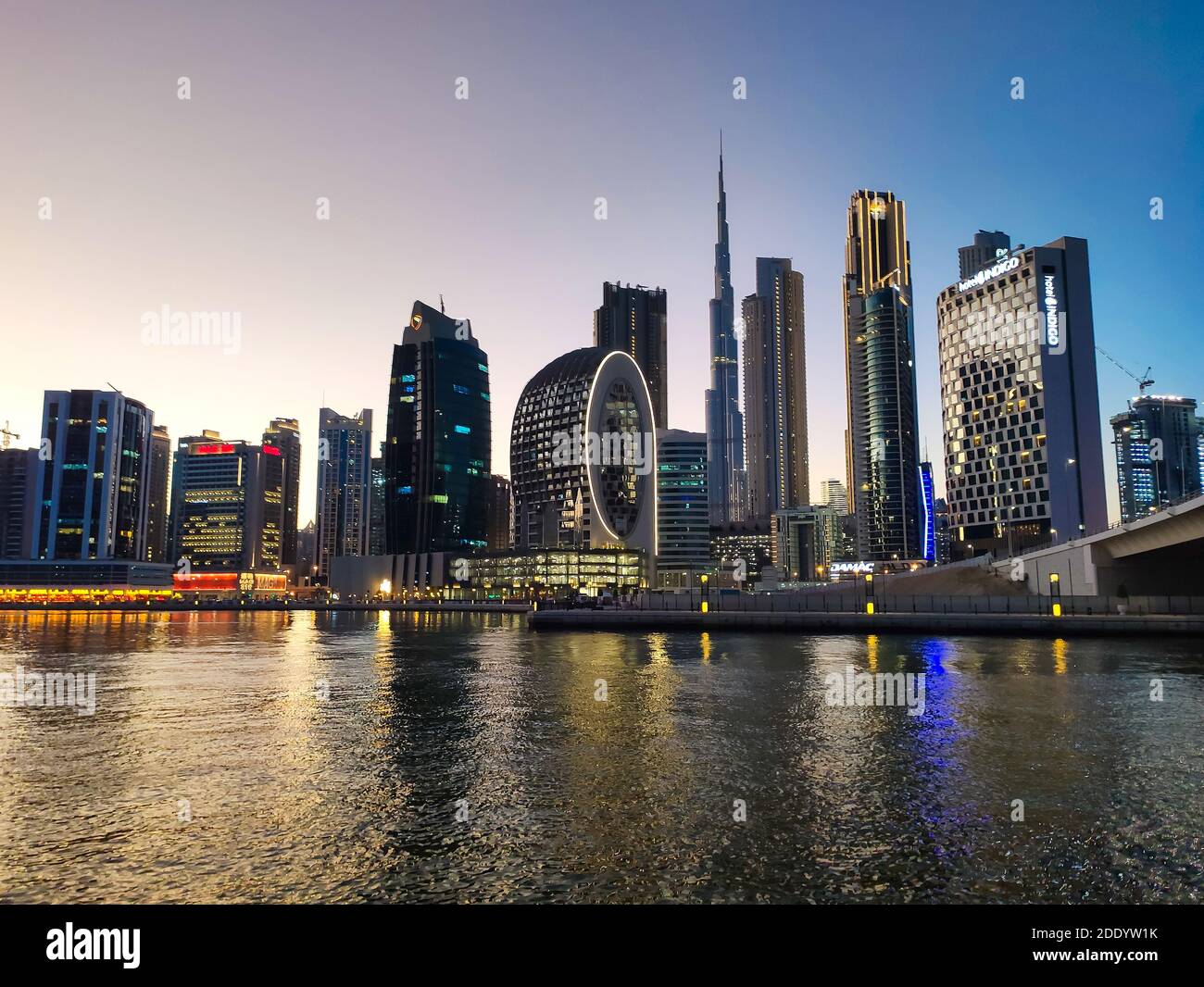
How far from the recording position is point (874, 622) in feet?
292

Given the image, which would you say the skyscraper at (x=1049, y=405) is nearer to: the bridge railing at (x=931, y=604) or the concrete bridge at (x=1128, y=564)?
the concrete bridge at (x=1128, y=564)

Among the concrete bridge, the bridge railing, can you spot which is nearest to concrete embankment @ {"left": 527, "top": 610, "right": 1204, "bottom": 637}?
the bridge railing

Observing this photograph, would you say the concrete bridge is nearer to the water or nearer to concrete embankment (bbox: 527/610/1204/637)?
concrete embankment (bbox: 527/610/1204/637)

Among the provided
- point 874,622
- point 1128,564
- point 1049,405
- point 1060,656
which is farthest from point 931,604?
point 1049,405

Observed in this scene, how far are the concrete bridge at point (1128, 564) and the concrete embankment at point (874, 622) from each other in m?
7.67

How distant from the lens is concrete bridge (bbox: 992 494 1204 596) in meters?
79.7

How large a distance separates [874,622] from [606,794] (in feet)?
251

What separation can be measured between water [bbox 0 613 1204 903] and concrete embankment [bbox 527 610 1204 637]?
1647 inches

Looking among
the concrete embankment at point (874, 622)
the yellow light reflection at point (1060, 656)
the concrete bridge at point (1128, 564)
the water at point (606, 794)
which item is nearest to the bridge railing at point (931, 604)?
the concrete embankment at point (874, 622)

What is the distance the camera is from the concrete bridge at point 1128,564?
7969cm

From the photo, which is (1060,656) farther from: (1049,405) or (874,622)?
(1049,405)
